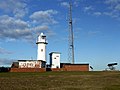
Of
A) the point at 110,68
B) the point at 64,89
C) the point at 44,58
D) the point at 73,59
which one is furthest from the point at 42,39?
the point at 64,89

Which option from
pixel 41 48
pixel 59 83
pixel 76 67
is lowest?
pixel 59 83

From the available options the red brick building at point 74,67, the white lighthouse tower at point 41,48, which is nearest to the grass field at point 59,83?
the red brick building at point 74,67

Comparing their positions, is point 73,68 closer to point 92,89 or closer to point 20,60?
point 20,60

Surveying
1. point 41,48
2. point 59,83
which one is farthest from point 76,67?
point 59,83

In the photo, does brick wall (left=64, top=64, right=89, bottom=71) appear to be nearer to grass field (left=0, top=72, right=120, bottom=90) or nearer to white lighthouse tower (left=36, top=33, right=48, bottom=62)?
white lighthouse tower (left=36, top=33, right=48, bottom=62)

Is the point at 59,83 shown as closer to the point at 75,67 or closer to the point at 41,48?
the point at 75,67

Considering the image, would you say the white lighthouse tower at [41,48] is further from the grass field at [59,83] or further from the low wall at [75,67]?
the grass field at [59,83]

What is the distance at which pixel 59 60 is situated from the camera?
9006cm

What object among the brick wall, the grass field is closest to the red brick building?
the brick wall

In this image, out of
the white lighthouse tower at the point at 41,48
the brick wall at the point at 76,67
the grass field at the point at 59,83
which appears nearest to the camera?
the grass field at the point at 59,83

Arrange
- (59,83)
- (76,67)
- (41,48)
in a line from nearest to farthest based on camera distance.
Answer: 1. (59,83)
2. (76,67)
3. (41,48)

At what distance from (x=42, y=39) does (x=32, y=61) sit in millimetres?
8950

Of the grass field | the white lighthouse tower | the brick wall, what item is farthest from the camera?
the white lighthouse tower

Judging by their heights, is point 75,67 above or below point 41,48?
below
